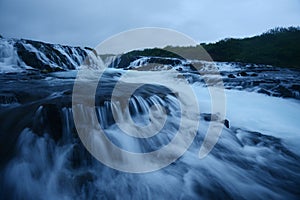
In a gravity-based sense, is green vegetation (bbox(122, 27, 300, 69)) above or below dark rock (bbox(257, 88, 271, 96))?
above

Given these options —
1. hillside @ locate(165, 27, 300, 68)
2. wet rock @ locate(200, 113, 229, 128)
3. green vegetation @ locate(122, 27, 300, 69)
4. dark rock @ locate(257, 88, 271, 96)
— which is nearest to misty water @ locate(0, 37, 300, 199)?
wet rock @ locate(200, 113, 229, 128)

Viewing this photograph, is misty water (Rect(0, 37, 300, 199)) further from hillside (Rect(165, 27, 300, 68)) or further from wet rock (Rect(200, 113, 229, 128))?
hillside (Rect(165, 27, 300, 68))

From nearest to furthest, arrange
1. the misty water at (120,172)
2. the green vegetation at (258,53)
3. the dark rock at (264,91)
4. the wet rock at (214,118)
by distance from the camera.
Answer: the misty water at (120,172), the wet rock at (214,118), the dark rock at (264,91), the green vegetation at (258,53)

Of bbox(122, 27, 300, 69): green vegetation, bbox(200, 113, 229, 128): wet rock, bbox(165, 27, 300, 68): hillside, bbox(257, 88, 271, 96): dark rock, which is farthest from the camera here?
bbox(165, 27, 300, 68): hillside

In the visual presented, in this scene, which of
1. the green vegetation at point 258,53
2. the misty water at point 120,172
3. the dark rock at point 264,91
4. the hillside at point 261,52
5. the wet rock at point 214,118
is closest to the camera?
the misty water at point 120,172

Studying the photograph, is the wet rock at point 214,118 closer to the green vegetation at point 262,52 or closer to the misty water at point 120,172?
the misty water at point 120,172

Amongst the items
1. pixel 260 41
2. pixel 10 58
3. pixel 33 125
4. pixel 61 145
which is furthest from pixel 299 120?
pixel 260 41

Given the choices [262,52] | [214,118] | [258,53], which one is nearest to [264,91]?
[214,118]

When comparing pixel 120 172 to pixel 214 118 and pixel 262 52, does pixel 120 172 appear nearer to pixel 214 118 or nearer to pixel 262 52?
pixel 214 118

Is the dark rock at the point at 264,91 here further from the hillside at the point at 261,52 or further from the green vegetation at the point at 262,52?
the green vegetation at the point at 262,52

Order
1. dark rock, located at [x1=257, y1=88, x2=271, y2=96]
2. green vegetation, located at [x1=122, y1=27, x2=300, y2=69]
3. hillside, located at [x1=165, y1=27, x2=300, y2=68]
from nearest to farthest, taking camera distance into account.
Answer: dark rock, located at [x1=257, y1=88, x2=271, y2=96]
green vegetation, located at [x1=122, y1=27, x2=300, y2=69]
hillside, located at [x1=165, y1=27, x2=300, y2=68]

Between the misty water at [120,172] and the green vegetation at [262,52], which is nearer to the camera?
the misty water at [120,172]

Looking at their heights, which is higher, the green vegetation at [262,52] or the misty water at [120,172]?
the green vegetation at [262,52]

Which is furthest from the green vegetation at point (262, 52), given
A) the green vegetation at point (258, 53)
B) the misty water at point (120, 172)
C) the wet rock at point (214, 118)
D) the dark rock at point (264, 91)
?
the misty water at point (120, 172)
